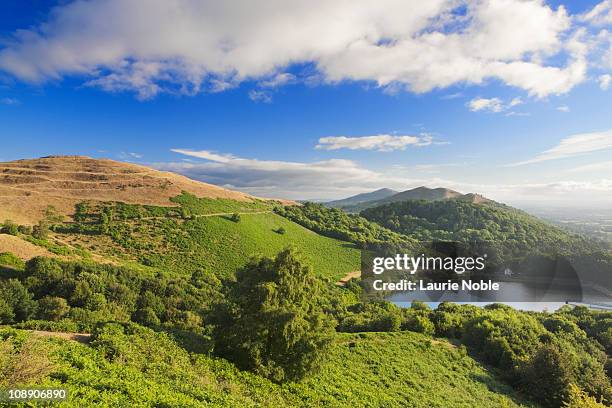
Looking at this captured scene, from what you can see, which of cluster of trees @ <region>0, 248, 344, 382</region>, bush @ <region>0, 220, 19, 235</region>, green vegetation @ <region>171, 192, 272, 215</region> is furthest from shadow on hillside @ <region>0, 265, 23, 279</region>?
green vegetation @ <region>171, 192, 272, 215</region>

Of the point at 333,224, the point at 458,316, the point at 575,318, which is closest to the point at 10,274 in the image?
the point at 458,316

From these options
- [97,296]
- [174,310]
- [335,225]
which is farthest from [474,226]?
[97,296]

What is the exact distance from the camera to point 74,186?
75.5 metres

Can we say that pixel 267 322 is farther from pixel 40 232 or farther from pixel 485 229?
pixel 485 229

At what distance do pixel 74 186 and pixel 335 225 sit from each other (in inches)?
2887

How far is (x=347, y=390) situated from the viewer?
1842 centimetres

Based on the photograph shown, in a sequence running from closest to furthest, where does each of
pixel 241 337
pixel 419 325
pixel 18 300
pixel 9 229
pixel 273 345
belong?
1. pixel 241 337
2. pixel 273 345
3. pixel 18 300
4. pixel 419 325
5. pixel 9 229

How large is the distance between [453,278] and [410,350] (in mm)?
66395

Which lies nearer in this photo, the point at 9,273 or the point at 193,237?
the point at 9,273

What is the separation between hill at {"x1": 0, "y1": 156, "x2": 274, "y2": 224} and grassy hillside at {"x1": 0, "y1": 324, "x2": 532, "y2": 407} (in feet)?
193

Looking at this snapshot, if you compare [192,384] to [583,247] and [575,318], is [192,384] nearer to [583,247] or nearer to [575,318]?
[575,318]

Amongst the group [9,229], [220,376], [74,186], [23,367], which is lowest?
[220,376]

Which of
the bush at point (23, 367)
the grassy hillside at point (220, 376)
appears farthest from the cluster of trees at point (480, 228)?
the bush at point (23, 367)

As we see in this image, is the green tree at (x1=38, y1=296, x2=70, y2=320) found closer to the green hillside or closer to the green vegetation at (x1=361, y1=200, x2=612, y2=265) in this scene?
the green vegetation at (x1=361, y1=200, x2=612, y2=265)
